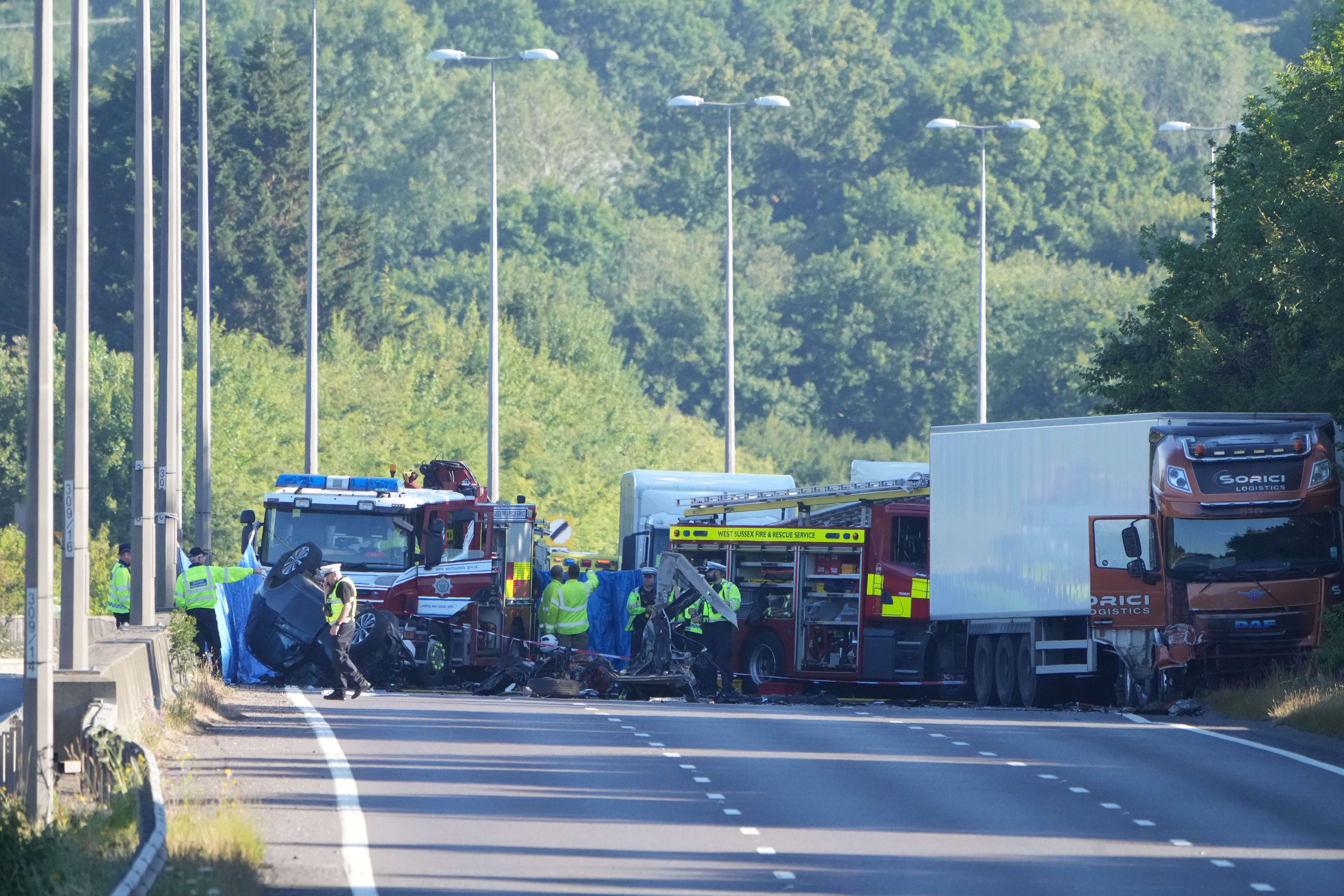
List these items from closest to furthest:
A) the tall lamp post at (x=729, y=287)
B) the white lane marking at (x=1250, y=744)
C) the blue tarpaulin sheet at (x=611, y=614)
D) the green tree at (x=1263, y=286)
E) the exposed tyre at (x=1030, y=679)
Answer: the white lane marking at (x=1250, y=744) < the green tree at (x=1263, y=286) < the exposed tyre at (x=1030, y=679) < the blue tarpaulin sheet at (x=611, y=614) < the tall lamp post at (x=729, y=287)

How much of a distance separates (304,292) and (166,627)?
4446 cm

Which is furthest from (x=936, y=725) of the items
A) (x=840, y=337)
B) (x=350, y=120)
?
(x=350, y=120)

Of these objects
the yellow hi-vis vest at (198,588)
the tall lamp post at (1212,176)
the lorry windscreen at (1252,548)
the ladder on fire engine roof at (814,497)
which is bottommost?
the yellow hi-vis vest at (198,588)

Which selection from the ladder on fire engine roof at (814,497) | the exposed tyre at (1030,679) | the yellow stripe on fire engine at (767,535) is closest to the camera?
the exposed tyre at (1030,679)

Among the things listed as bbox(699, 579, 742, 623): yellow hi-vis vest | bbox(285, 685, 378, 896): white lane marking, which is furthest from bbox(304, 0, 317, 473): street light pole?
bbox(285, 685, 378, 896): white lane marking

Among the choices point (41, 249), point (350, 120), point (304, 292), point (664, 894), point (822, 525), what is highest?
point (350, 120)

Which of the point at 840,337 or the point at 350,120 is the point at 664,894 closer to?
the point at 840,337

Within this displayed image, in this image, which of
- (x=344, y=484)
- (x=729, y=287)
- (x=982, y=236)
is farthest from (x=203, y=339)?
(x=982, y=236)

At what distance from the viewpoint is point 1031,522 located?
25.2m

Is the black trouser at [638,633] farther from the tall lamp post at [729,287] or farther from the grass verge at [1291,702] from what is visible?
the tall lamp post at [729,287]

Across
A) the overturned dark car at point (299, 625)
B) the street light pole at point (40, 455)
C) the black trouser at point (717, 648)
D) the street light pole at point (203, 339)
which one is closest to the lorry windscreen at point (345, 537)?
the overturned dark car at point (299, 625)

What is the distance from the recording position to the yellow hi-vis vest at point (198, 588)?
25.5 m

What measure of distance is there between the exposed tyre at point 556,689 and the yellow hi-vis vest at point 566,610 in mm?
2416

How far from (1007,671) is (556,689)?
17.3 ft
